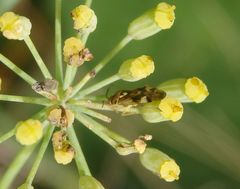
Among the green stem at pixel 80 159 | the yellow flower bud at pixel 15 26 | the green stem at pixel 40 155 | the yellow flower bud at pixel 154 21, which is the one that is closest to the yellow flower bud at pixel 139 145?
the green stem at pixel 80 159

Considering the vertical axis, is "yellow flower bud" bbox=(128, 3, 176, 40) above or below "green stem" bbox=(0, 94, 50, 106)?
above

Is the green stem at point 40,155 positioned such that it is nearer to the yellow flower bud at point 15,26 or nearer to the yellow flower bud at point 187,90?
the yellow flower bud at point 15,26

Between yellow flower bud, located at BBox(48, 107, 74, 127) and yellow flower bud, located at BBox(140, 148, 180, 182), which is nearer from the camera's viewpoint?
yellow flower bud, located at BBox(48, 107, 74, 127)

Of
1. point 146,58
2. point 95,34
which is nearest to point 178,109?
point 146,58

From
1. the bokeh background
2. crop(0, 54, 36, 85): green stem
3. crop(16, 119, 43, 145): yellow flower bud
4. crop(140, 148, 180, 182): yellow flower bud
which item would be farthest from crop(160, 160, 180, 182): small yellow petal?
the bokeh background

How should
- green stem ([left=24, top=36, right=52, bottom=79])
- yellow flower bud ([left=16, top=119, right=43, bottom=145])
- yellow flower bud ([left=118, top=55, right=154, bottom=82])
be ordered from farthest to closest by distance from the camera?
1. yellow flower bud ([left=118, top=55, right=154, bottom=82])
2. green stem ([left=24, top=36, right=52, bottom=79])
3. yellow flower bud ([left=16, top=119, right=43, bottom=145])

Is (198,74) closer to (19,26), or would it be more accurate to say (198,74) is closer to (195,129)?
(195,129)

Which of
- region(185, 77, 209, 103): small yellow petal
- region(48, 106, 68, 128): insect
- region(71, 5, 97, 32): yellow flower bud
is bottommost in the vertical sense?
region(185, 77, 209, 103): small yellow petal

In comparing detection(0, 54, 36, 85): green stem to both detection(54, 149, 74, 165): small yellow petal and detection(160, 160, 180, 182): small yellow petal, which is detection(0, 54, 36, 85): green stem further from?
detection(160, 160, 180, 182): small yellow petal

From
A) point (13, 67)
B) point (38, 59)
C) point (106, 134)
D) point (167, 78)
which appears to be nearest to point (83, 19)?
point (38, 59)
